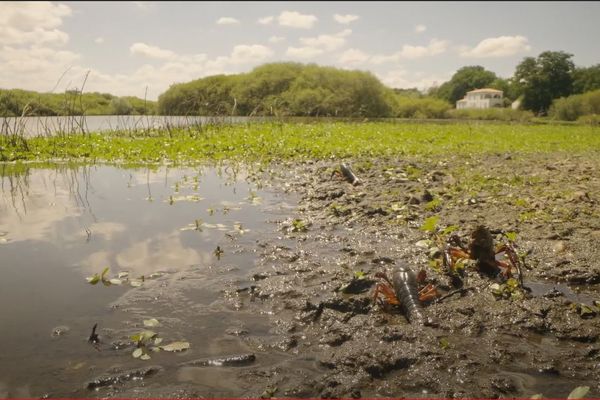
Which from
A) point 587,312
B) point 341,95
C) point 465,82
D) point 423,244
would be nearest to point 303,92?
point 341,95

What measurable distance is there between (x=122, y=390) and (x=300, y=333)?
137 cm

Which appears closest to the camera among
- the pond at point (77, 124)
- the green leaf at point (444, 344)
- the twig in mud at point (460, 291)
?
the green leaf at point (444, 344)

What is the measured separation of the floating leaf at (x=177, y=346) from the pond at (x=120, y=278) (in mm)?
49

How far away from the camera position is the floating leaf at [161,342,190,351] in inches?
117

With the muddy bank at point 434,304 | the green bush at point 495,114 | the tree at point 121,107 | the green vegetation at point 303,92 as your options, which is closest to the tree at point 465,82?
the green bush at point 495,114

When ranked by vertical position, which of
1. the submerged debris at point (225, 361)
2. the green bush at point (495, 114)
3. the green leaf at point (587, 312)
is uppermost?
the green bush at point (495, 114)

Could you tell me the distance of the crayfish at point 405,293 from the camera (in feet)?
11.5

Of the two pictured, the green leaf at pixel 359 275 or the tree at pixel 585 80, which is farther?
the tree at pixel 585 80

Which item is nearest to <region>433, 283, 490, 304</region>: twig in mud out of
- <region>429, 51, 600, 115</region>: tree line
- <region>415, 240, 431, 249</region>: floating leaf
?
<region>415, 240, 431, 249</region>: floating leaf

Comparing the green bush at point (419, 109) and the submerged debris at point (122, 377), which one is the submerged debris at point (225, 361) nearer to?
the submerged debris at point (122, 377)

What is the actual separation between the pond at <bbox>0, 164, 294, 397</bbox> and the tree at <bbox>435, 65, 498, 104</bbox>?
11932cm

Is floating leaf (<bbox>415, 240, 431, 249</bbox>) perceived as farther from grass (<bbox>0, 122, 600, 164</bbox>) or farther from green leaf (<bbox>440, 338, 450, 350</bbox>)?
grass (<bbox>0, 122, 600, 164</bbox>)

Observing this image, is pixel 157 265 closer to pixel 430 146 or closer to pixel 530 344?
pixel 530 344

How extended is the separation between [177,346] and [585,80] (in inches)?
3682
